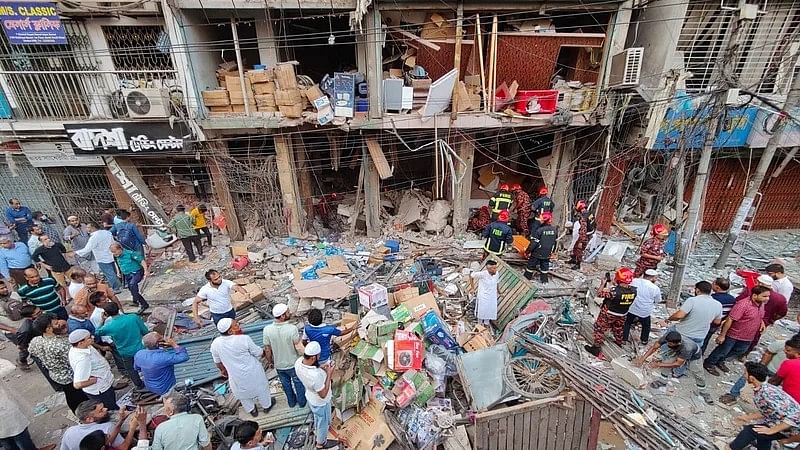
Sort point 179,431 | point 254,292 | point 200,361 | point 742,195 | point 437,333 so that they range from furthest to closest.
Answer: point 742,195, point 254,292, point 200,361, point 437,333, point 179,431

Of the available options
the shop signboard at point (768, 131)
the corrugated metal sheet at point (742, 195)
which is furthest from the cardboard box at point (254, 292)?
the shop signboard at point (768, 131)

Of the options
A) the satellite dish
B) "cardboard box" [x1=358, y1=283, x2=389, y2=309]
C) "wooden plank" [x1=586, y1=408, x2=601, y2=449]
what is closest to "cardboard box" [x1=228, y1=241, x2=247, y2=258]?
the satellite dish

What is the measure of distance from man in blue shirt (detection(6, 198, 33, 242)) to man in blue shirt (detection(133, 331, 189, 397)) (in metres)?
7.50

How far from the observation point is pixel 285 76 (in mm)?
8633

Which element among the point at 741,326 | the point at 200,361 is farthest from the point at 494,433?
the point at 200,361

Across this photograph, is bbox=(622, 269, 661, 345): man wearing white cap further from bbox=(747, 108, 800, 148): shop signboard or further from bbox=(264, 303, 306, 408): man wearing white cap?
bbox=(747, 108, 800, 148): shop signboard

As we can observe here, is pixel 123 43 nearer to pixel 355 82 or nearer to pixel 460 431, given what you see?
pixel 355 82

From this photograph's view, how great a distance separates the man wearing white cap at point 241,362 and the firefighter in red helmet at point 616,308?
544 centimetres

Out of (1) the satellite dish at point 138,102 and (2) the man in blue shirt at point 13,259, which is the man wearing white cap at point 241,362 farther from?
(1) the satellite dish at point 138,102

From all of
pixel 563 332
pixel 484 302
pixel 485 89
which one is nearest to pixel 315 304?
pixel 484 302

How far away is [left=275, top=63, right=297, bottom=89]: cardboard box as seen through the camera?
28.1 feet

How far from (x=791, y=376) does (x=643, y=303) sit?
6.71 ft

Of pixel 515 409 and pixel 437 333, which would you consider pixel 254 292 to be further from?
pixel 515 409

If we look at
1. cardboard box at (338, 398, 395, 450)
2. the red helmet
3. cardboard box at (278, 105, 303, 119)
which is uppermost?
cardboard box at (278, 105, 303, 119)
